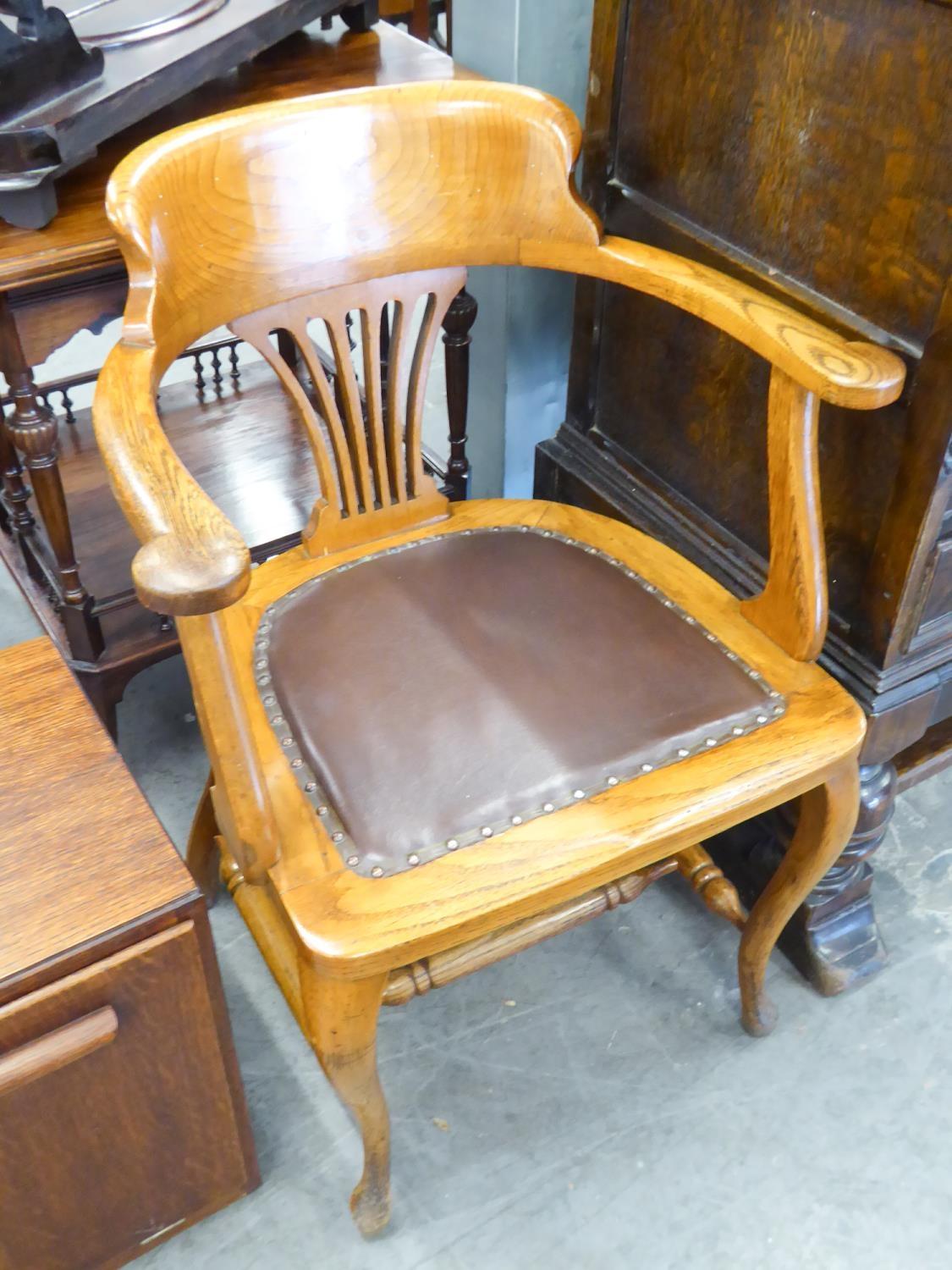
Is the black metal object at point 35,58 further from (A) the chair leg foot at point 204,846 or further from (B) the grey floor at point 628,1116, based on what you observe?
(B) the grey floor at point 628,1116

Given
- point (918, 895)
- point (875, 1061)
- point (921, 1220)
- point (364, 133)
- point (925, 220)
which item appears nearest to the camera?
point (925, 220)

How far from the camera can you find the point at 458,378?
143cm

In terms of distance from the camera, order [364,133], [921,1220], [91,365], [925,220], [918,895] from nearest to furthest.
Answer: [925,220] < [364,133] < [921,1220] < [918,895] < [91,365]

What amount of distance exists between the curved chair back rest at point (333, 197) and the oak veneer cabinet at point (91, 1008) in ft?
1.20

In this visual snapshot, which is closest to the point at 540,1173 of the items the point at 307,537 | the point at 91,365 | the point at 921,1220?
the point at 921,1220

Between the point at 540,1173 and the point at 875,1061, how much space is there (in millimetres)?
410

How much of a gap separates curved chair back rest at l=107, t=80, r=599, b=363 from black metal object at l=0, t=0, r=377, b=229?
17 cm

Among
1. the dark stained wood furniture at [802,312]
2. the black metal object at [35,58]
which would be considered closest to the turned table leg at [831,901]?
the dark stained wood furniture at [802,312]

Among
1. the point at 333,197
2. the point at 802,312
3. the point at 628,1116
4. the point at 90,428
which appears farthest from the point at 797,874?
the point at 90,428

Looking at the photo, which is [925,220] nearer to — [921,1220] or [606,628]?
[606,628]

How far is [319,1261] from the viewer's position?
1.12 metres

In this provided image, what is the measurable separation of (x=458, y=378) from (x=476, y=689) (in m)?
0.57

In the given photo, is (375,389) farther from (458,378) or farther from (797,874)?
(797,874)

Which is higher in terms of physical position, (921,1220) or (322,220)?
(322,220)
